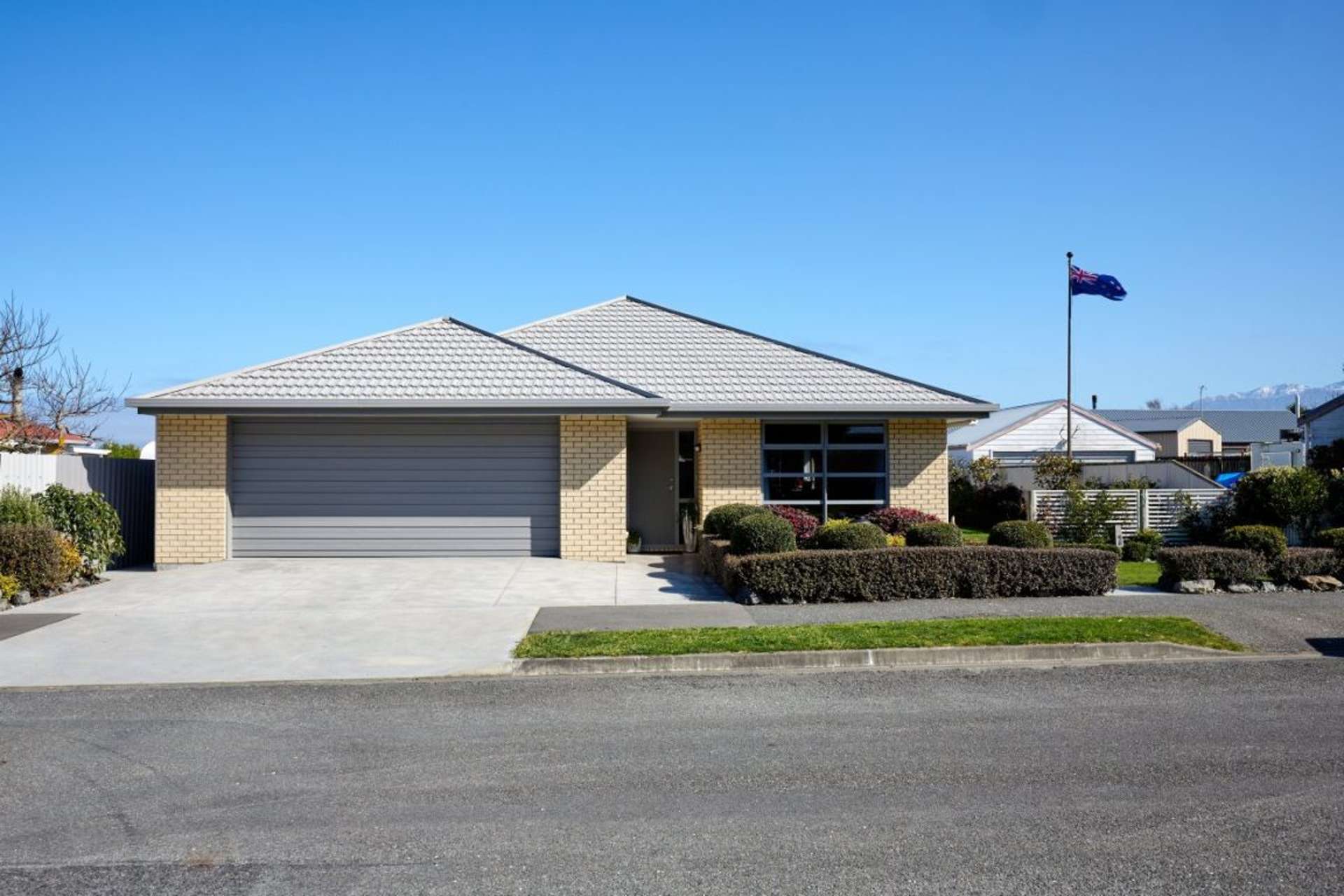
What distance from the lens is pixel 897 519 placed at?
57.9ft

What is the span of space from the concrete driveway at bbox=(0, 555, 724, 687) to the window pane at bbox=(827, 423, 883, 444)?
372 cm

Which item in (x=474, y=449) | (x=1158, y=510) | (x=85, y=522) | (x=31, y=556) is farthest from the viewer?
(x=1158, y=510)

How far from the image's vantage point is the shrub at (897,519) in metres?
17.5

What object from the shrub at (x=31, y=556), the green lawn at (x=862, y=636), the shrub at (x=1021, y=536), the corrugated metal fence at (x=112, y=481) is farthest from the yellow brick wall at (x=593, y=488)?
the shrub at (x=31, y=556)

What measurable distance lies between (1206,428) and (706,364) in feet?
A: 148

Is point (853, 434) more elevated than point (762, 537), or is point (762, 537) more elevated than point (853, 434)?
point (853, 434)

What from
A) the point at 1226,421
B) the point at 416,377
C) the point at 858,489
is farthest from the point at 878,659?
the point at 1226,421

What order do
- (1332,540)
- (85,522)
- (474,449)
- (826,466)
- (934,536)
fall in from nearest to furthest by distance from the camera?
(934,536), (1332,540), (85,522), (474,449), (826,466)

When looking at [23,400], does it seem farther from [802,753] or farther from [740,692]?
[802,753]

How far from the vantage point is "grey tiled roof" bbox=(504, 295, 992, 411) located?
18844 millimetres

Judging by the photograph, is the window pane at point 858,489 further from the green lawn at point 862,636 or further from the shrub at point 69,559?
the shrub at point 69,559

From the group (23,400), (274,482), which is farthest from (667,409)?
(23,400)

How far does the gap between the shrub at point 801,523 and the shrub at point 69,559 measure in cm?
992

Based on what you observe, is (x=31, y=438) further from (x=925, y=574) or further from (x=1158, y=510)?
(x=1158, y=510)
